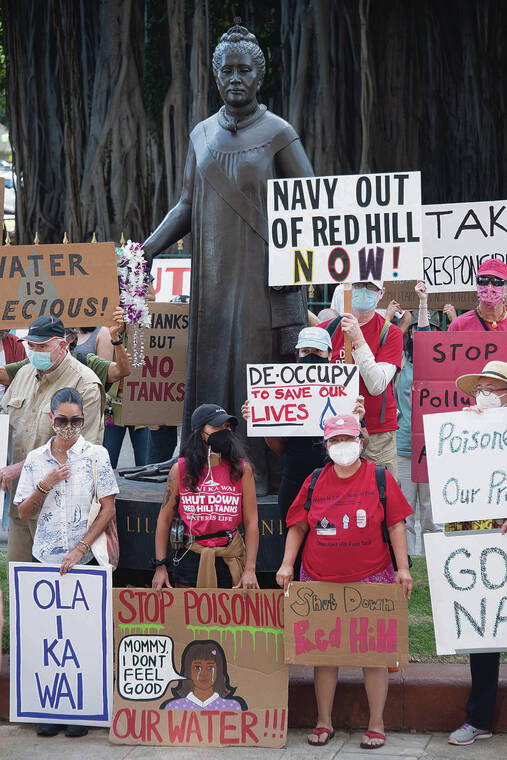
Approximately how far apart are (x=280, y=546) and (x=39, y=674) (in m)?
1.40

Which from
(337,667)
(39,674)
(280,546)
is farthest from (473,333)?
(39,674)

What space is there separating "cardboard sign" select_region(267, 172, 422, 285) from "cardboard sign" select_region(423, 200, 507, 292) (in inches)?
58.8

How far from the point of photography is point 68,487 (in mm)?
5121

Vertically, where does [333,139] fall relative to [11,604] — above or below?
above

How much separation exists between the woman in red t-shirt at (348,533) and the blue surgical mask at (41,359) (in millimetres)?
1494

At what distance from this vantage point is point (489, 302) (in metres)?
5.98

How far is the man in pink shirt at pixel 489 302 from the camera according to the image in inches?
232

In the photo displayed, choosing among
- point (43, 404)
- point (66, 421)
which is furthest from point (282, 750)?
point (43, 404)

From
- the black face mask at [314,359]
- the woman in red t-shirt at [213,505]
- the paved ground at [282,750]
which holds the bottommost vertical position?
the paved ground at [282,750]

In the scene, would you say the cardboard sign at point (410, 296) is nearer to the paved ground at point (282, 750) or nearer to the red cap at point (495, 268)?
the red cap at point (495, 268)

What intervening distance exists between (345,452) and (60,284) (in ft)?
6.93

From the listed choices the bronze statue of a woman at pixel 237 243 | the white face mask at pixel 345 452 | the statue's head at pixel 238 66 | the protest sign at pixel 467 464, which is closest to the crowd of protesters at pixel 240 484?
the white face mask at pixel 345 452

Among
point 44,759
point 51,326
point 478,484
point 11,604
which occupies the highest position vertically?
point 51,326

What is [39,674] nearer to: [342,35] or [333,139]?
[333,139]
